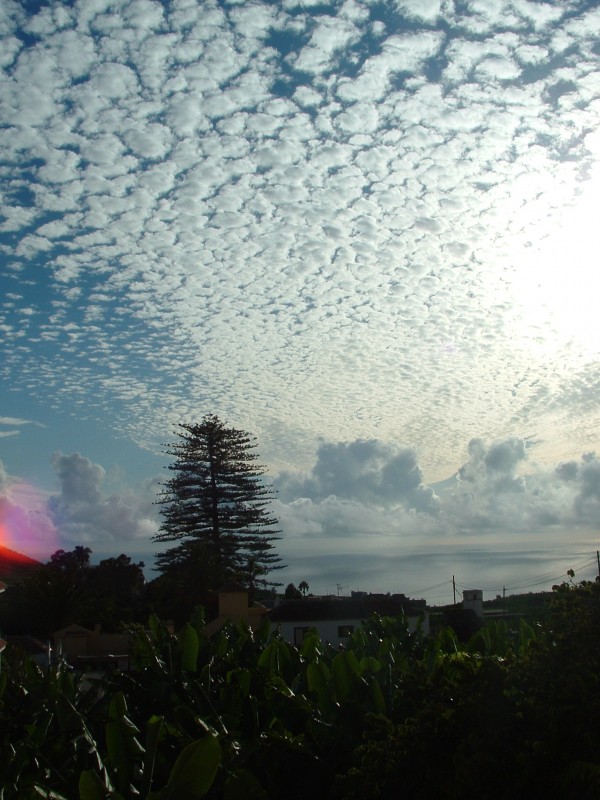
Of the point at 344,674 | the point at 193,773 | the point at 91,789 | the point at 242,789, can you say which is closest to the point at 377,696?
the point at 344,674

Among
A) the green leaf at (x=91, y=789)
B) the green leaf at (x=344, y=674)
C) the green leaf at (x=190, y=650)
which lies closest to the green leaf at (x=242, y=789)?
the green leaf at (x=91, y=789)

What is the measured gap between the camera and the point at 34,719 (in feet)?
21.4

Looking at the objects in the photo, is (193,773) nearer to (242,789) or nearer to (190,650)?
(242,789)

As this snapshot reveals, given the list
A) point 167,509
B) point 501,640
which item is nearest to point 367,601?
point 167,509

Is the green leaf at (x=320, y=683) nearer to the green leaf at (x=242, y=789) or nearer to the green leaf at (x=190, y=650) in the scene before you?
the green leaf at (x=190, y=650)

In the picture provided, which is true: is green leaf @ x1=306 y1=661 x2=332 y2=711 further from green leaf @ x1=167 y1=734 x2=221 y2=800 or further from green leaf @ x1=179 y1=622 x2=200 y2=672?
green leaf @ x1=167 y1=734 x2=221 y2=800

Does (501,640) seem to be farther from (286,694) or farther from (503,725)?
(503,725)

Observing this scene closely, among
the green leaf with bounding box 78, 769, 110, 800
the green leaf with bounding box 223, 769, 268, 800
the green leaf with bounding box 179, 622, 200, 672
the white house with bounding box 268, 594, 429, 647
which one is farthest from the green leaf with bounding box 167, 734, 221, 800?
the white house with bounding box 268, 594, 429, 647

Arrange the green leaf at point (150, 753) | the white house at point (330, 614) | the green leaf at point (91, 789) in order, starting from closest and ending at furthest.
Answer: the green leaf at point (91, 789) < the green leaf at point (150, 753) < the white house at point (330, 614)

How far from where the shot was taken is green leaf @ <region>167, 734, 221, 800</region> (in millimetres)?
4039

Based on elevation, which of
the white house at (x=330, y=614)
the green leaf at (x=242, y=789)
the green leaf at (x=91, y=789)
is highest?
the white house at (x=330, y=614)

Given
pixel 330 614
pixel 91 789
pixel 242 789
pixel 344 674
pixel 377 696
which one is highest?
pixel 330 614

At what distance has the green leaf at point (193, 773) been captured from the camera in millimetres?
4039

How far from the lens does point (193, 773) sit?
4.04 m
